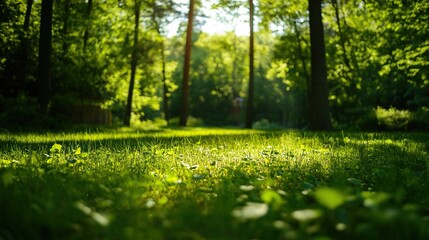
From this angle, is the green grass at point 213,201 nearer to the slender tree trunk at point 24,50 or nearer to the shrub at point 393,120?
the shrub at point 393,120

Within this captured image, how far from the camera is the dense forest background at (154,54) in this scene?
49.2 feet

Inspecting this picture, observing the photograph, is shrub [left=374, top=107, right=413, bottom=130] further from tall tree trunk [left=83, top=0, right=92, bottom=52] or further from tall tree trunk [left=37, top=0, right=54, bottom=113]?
tall tree trunk [left=83, top=0, right=92, bottom=52]

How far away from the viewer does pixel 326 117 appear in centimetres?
1550

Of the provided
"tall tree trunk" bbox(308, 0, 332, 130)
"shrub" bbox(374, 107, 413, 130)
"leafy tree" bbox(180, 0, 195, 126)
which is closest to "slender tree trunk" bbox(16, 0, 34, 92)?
"leafy tree" bbox(180, 0, 195, 126)

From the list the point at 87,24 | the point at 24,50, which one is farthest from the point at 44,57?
the point at 87,24

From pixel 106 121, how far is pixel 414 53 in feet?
65.5

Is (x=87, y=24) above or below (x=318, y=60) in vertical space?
above

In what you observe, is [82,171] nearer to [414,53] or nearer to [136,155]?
[136,155]

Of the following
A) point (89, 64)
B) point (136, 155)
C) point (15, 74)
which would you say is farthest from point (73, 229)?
point (89, 64)

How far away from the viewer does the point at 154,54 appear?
24.8 meters

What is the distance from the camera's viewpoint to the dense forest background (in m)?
15.0

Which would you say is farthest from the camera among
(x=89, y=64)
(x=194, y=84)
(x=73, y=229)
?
(x=194, y=84)

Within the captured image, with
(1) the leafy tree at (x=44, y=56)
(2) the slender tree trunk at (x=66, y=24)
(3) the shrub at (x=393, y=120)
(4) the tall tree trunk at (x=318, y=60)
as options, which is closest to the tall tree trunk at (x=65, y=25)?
(2) the slender tree trunk at (x=66, y=24)

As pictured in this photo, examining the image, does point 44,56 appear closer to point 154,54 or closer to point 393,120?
point 154,54
